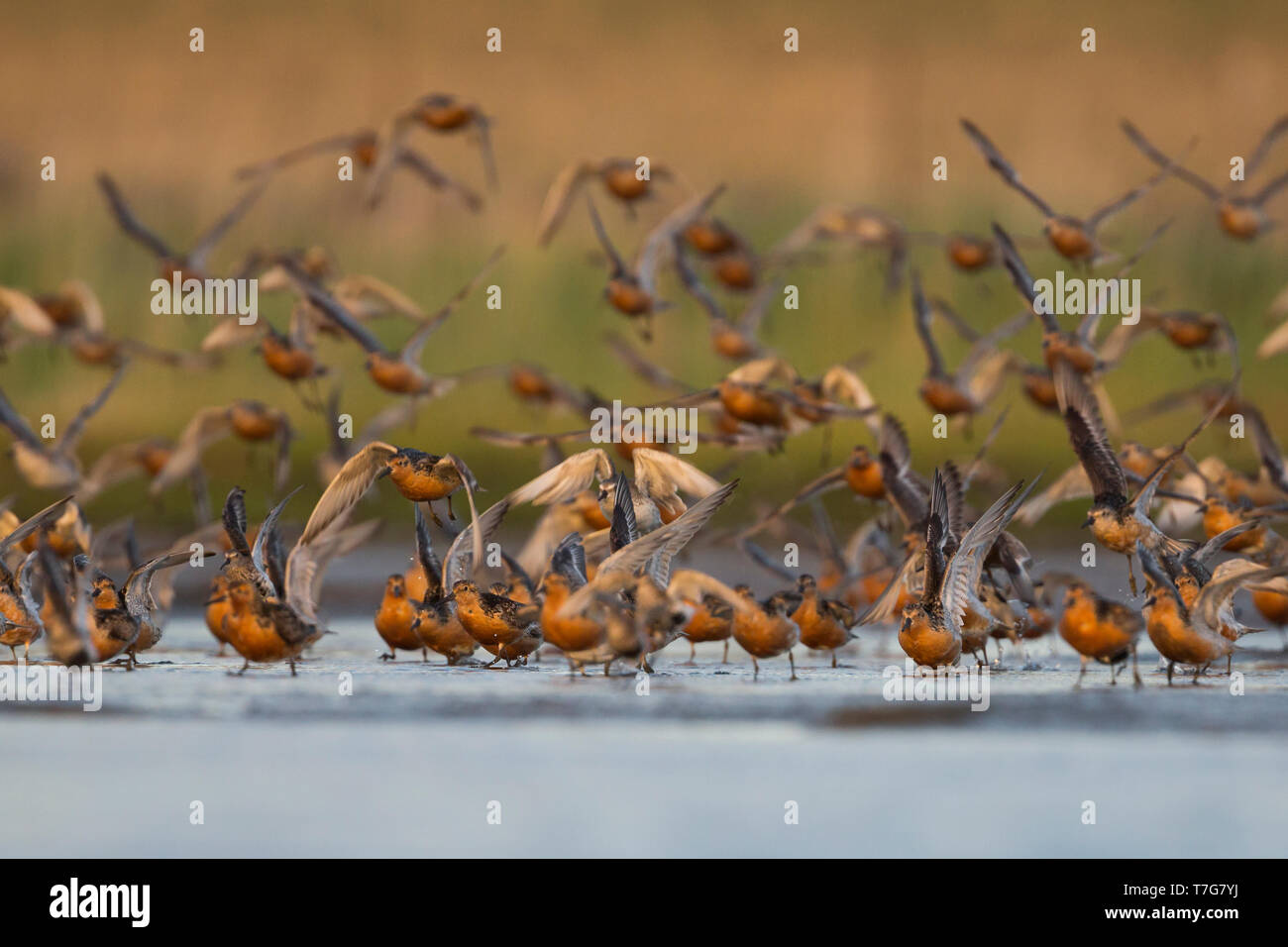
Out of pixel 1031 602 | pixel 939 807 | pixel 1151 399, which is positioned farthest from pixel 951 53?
pixel 939 807

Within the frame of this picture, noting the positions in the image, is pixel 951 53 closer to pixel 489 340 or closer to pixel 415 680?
pixel 489 340

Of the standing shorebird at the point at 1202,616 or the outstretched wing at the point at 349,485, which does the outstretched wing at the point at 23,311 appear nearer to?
the outstretched wing at the point at 349,485

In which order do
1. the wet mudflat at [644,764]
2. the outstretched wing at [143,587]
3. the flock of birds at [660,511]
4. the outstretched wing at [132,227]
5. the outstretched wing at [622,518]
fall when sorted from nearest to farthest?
the wet mudflat at [644,764], the flock of birds at [660,511], the outstretched wing at [622,518], the outstretched wing at [143,587], the outstretched wing at [132,227]

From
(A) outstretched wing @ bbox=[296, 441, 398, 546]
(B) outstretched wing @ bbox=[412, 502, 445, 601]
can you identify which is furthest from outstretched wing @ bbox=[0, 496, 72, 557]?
(B) outstretched wing @ bbox=[412, 502, 445, 601]

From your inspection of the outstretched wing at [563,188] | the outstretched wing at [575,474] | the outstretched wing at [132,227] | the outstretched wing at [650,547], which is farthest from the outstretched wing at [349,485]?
the outstretched wing at [132,227]

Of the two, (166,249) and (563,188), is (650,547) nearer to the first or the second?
(563,188)

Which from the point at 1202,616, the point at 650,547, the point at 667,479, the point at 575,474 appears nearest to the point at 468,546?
the point at 575,474

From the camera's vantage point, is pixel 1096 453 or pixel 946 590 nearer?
pixel 946 590

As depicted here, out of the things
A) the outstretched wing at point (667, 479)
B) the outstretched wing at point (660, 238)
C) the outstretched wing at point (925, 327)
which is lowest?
the outstretched wing at point (667, 479)

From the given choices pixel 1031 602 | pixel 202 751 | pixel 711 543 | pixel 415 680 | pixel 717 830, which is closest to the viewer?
pixel 717 830
